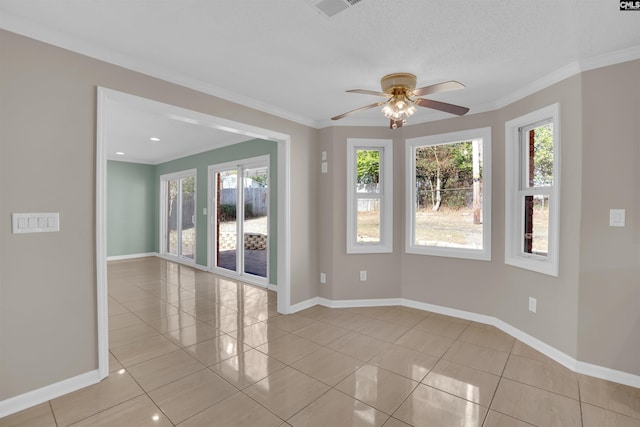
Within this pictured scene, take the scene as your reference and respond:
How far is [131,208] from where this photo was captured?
772 cm

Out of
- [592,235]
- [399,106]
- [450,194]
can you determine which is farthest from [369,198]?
[592,235]

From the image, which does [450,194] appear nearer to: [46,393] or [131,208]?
[46,393]

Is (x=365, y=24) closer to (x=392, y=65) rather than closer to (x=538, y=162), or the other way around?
(x=392, y=65)

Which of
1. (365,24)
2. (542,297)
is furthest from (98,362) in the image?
(542,297)

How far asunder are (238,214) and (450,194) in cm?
374

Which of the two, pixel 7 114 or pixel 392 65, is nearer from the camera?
pixel 7 114

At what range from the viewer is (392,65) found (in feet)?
8.14

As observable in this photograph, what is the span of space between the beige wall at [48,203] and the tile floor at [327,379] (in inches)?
14.7

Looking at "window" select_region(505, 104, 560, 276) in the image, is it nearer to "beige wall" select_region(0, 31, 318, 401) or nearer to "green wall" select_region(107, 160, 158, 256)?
"beige wall" select_region(0, 31, 318, 401)

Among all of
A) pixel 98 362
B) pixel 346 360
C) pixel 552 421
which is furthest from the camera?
pixel 346 360

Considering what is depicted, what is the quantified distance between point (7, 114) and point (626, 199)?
4373 mm

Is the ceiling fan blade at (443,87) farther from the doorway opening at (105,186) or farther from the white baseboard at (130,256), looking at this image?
the white baseboard at (130,256)

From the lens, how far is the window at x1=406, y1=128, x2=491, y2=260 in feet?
11.5

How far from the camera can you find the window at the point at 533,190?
2.73 m
